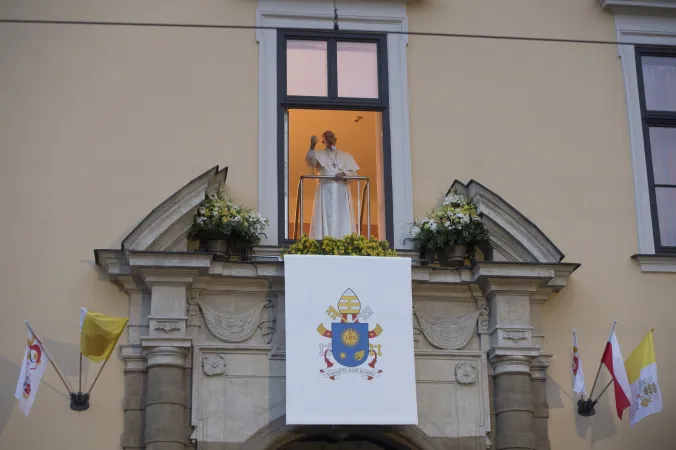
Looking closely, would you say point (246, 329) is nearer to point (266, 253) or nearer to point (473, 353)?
point (266, 253)

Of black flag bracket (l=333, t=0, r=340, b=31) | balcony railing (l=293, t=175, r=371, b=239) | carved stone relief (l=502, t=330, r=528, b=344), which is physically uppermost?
black flag bracket (l=333, t=0, r=340, b=31)

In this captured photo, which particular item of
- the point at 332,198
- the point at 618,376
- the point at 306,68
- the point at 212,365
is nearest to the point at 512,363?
the point at 618,376

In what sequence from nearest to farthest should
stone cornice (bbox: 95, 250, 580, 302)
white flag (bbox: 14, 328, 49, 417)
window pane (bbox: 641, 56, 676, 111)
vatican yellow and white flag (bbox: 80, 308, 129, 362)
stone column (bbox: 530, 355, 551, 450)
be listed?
white flag (bbox: 14, 328, 49, 417)
vatican yellow and white flag (bbox: 80, 308, 129, 362)
stone cornice (bbox: 95, 250, 580, 302)
stone column (bbox: 530, 355, 551, 450)
window pane (bbox: 641, 56, 676, 111)

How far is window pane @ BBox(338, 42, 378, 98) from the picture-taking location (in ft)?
41.3

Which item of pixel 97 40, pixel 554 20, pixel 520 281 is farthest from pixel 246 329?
pixel 554 20

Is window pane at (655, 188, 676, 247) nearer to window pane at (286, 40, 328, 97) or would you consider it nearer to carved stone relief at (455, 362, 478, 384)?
carved stone relief at (455, 362, 478, 384)

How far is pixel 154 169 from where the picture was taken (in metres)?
11.9

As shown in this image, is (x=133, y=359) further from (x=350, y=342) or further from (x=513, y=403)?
(x=513, y=403)

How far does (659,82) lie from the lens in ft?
42.9

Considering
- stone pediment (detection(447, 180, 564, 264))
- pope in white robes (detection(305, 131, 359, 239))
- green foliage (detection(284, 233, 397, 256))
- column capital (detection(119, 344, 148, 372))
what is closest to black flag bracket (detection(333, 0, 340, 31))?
pope in white robes (detection(305, 131, 359, 239))

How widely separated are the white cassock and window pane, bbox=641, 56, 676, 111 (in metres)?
3.11

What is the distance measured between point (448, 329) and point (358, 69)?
280 centimetres

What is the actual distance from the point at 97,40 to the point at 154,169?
1439mm

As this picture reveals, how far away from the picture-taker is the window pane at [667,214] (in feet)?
41.2
